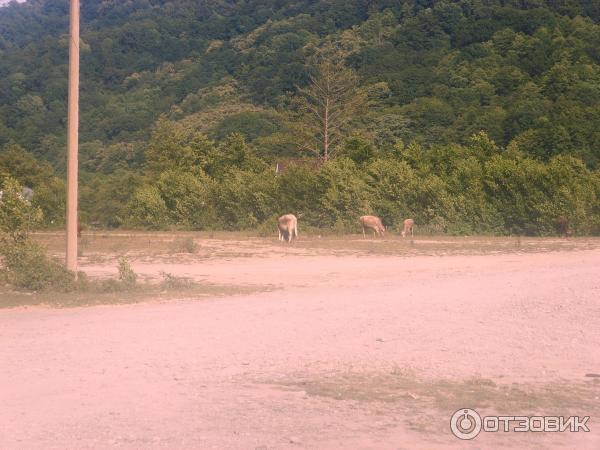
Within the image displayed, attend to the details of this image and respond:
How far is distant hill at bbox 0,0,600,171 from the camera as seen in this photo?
155 feet

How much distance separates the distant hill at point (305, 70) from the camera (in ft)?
155

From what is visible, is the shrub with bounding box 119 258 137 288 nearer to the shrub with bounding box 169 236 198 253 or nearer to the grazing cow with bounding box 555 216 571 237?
the shrub with bounding box 169 236 198 253

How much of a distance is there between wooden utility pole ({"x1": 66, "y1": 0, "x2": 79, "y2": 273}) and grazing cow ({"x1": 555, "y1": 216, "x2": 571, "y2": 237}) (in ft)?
49.8

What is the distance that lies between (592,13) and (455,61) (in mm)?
12032

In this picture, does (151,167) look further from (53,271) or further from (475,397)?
(475,397)

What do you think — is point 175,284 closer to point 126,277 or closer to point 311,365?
point 126,277

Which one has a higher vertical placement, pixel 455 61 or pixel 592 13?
pixel 592 13

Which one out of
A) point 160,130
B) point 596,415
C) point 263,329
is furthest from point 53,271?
point 160,130

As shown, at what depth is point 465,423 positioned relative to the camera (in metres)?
6.20

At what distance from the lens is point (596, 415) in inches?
254

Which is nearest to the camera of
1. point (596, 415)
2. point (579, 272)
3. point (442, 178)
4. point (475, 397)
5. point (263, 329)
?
point (596, 415)

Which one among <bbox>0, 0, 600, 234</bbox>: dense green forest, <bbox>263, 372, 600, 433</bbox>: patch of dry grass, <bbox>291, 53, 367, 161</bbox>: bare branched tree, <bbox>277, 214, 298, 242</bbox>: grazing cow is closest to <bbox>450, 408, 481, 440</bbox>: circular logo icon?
<bbox>263, 372, 600, 433</bbox>: patch of dry grass

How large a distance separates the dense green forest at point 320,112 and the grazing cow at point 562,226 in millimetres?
385

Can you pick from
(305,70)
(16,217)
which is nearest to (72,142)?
(16,217)
